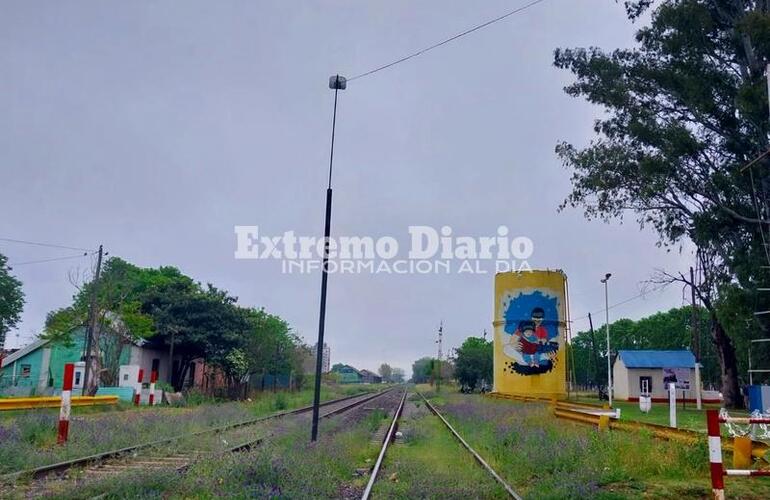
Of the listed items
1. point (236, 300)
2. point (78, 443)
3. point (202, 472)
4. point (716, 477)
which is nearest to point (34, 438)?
point (78, 443)

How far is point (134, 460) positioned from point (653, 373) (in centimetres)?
4751

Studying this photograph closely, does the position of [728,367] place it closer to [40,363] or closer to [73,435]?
[73,435]

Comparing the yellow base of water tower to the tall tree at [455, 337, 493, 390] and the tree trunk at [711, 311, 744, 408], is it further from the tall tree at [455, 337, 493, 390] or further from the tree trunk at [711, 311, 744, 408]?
the tall tree at [455, 337, 493, 390]

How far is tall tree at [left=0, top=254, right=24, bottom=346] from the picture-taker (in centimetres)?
4709

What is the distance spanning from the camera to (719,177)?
2381 cm

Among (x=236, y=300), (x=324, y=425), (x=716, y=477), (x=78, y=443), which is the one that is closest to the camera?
(x=716, y=477)

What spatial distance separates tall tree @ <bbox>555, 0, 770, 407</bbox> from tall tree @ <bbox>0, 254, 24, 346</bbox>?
4102cm

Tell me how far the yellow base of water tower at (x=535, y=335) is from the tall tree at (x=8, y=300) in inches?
1398

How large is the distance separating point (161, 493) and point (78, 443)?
530cm

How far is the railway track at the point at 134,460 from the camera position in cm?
894

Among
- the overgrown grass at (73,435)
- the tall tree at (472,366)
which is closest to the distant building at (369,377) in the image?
the tall tree at (472,366)

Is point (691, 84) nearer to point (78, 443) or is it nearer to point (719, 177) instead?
point (719, 177)

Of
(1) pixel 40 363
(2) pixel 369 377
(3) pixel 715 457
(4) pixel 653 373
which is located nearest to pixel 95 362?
(1) pixel 40 363

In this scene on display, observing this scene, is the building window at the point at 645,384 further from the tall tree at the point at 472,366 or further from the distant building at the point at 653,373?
the tall tree at the point at 472,366
